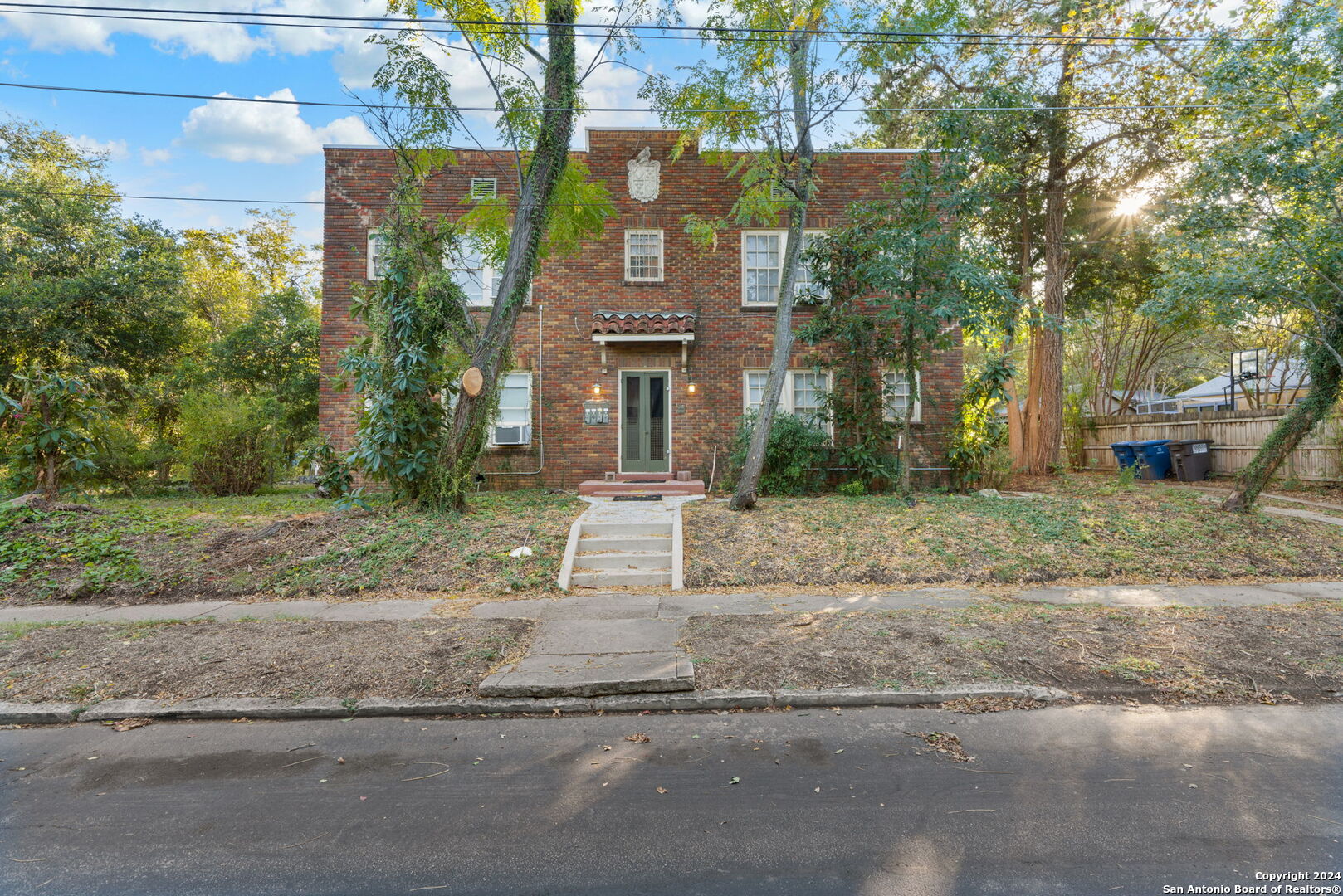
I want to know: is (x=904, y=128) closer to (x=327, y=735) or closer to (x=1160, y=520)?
(x=1160, y=520)

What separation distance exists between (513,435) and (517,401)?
2.70 feet

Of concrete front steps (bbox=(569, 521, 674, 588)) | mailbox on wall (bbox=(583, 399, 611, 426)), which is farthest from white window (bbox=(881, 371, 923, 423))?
concrete front steps (bbox=(569, 521, 674, 588))

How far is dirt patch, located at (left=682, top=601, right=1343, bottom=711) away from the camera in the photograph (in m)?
4.54

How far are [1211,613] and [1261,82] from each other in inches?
305

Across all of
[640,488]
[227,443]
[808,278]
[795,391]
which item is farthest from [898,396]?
[227,443]

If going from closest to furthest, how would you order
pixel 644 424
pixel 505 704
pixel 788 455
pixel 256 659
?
pixel 505 704 < pixel 256 659 < pixel 788 455 < pixel 644 424

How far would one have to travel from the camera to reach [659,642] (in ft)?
17.7

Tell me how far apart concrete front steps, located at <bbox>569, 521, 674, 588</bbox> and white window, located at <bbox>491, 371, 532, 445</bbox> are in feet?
19.1

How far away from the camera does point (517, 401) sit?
14430 mm

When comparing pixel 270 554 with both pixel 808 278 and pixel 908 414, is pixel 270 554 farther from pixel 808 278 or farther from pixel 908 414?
pixel 808 278

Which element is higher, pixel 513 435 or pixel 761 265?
pixel 761 265

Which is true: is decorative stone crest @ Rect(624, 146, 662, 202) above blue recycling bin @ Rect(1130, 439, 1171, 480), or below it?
above

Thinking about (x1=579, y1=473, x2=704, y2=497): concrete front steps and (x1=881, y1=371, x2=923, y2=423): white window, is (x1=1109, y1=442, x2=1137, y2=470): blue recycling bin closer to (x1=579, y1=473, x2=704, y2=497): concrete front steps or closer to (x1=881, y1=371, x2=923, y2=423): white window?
(x1=881, y1=371, x2=923, y2=423): white window

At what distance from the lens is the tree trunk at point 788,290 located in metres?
10.4
